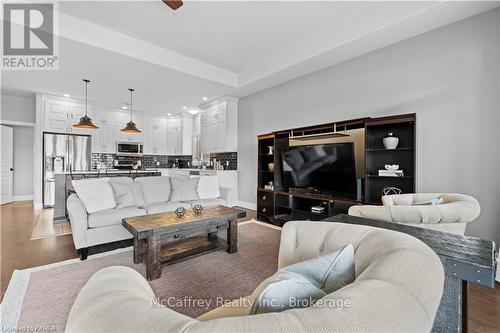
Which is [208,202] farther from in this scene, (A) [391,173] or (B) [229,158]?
(A) [391,173]

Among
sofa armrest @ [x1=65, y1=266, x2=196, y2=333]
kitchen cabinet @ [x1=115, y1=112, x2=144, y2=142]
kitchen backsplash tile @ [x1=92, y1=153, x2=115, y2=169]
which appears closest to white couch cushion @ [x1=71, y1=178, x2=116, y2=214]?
sofa armrest @ [x1=65, y1=266, x2=196, y2=333]

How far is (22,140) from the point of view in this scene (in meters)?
6.34

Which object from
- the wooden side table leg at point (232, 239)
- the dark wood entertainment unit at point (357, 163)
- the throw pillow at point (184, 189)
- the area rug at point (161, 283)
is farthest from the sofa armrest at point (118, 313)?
the throw pillow at point (184, 189)

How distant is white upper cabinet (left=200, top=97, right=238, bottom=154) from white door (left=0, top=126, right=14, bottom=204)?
5161 millimetres

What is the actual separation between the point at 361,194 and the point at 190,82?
3869mm

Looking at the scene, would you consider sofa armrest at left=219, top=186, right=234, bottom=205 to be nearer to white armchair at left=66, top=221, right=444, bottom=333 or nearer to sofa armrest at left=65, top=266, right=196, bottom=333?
white armchair at left=66, top=221, right=444, bottom=333

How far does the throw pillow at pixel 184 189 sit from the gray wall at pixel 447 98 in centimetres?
277

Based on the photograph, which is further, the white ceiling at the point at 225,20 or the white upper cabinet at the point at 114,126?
the white upper cabinet at the point at 114,126

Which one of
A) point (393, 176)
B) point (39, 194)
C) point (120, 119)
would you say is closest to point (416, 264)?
point (393, 176)

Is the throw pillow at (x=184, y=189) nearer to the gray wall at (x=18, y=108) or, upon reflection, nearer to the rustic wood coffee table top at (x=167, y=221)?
the rustic wood coffee table top at (x=167, y=221)

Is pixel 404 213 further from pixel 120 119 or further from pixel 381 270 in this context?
pixel 120 119

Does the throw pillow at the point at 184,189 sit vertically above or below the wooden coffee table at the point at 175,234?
above

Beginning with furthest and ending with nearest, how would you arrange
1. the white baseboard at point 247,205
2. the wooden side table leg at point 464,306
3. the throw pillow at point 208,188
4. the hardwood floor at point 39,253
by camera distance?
the white baseboard at point 247,205 < the throw pillow at point 208,188 < the hardwood floor at point 39,253 < the wooden side table leg at point 464,306

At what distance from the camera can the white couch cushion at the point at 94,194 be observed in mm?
2875
